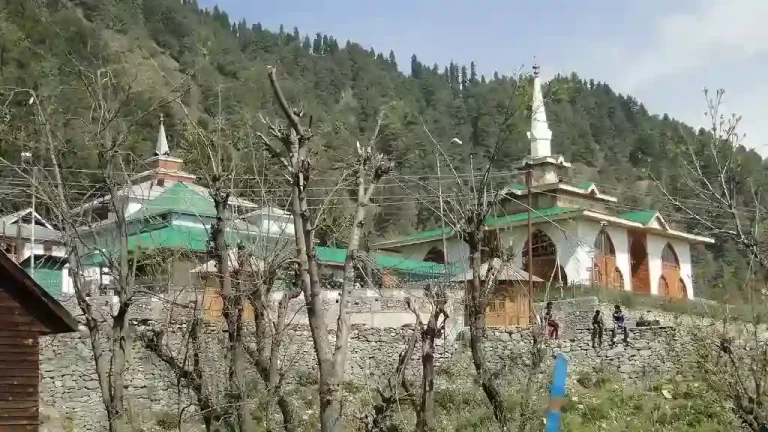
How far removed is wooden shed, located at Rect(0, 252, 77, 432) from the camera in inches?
553

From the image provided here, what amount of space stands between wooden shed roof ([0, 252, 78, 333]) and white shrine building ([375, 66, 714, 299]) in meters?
24.8

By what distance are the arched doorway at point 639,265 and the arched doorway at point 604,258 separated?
273cm

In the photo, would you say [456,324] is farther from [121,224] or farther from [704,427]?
[121,224]

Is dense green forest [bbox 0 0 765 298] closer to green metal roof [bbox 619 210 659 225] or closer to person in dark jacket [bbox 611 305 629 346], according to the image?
green metal roof [bbox 619 210 659 225]

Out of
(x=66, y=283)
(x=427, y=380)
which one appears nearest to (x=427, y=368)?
(x=427, y=380)

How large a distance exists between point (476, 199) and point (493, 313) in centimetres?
1823

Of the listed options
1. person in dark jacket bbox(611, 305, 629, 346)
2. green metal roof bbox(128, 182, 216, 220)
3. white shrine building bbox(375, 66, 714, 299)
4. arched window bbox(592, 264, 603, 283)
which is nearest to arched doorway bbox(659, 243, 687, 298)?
white shrine building bbox(375, 66, 714, 299)

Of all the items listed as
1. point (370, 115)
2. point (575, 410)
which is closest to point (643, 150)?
point (370, 115)

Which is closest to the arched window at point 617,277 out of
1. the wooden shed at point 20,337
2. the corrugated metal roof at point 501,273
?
the corrugated metal roof at point 501,273

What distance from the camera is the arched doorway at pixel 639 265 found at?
44.3 metres

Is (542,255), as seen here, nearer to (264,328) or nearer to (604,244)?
(604,244)

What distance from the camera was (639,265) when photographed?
147ft

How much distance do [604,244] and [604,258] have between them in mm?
632

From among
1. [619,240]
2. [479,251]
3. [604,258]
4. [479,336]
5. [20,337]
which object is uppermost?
[619,240]
